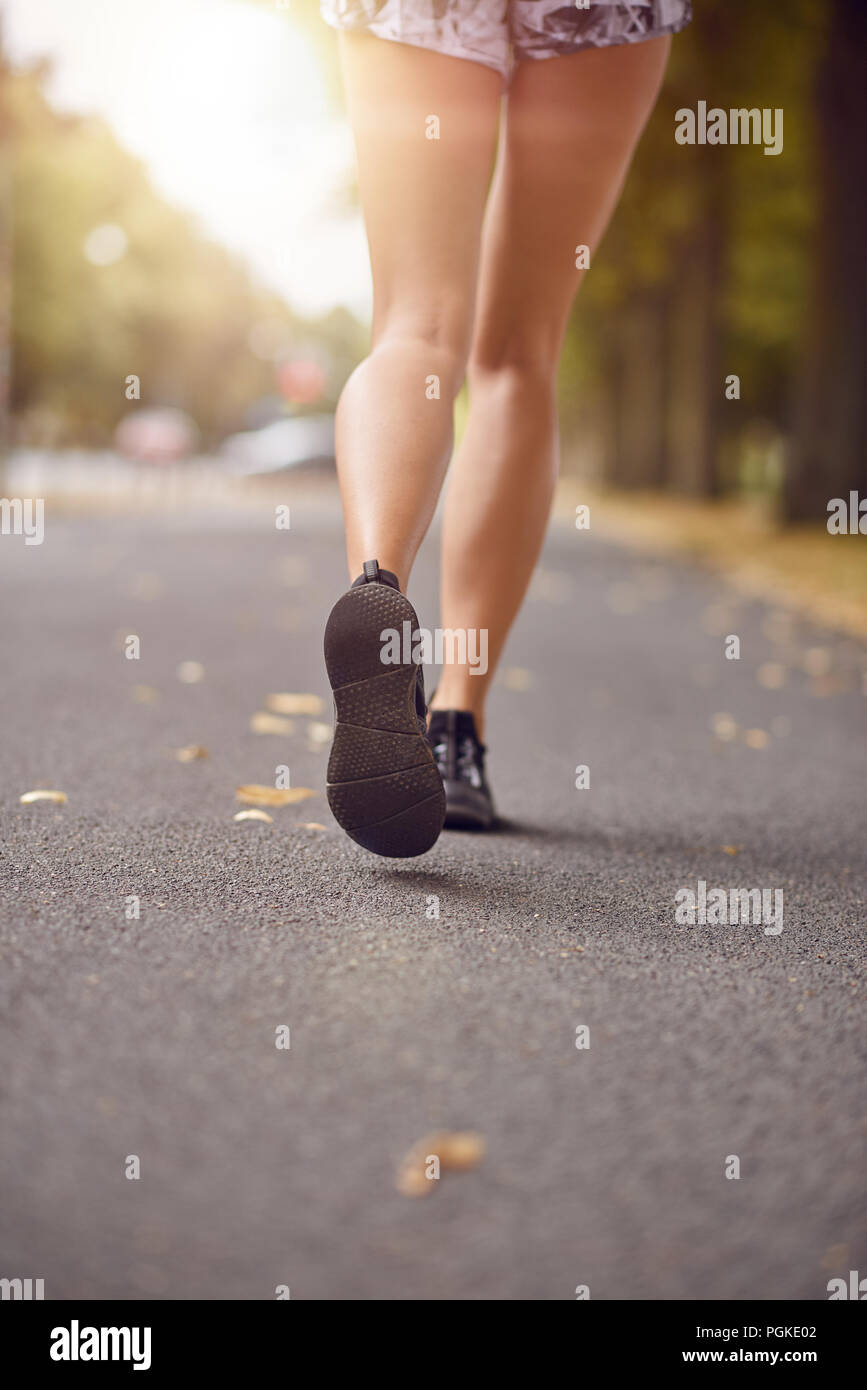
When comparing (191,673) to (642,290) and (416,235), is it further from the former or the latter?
(642,290)

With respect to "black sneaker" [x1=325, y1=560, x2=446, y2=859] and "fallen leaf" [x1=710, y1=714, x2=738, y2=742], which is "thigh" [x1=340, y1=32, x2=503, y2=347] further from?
"fallen leaf" [x1=710, y1=714, x2=738, y2=742]

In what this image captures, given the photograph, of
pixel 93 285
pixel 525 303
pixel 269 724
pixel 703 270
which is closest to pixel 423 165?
pixel 525 303

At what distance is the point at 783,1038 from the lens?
1.79 metres

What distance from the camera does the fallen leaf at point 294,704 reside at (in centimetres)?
459

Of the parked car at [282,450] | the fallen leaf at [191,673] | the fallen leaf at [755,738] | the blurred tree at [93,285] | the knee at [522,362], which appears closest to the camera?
the knee at [522,362]

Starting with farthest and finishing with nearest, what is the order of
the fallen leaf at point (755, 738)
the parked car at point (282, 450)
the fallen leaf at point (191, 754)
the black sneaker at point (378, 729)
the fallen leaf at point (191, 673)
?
the parked car at point (282, 450), the fallen leaf at point (191, 673), the fallen leaf at point (755, 738), the fallen leaf at point (191, 754), the black sneaker at point (378, 729)

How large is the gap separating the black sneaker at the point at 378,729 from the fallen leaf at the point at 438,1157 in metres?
0.75

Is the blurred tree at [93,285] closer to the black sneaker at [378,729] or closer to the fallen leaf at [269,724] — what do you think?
the fallen leaf at [269,724]

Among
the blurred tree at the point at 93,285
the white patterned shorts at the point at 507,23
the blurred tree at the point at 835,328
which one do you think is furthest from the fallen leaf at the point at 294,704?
the blurred tree at the point at 93,285

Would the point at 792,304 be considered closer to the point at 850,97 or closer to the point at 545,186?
the point at 850,97

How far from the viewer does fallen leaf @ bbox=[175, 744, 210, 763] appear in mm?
3570

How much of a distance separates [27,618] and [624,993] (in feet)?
17.6

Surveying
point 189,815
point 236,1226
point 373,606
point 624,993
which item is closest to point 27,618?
point 189,815

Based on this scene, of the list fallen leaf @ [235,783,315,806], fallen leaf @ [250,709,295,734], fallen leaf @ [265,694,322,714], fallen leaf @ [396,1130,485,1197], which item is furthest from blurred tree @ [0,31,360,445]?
fallen leaf @ [396,1130,485,1197]
